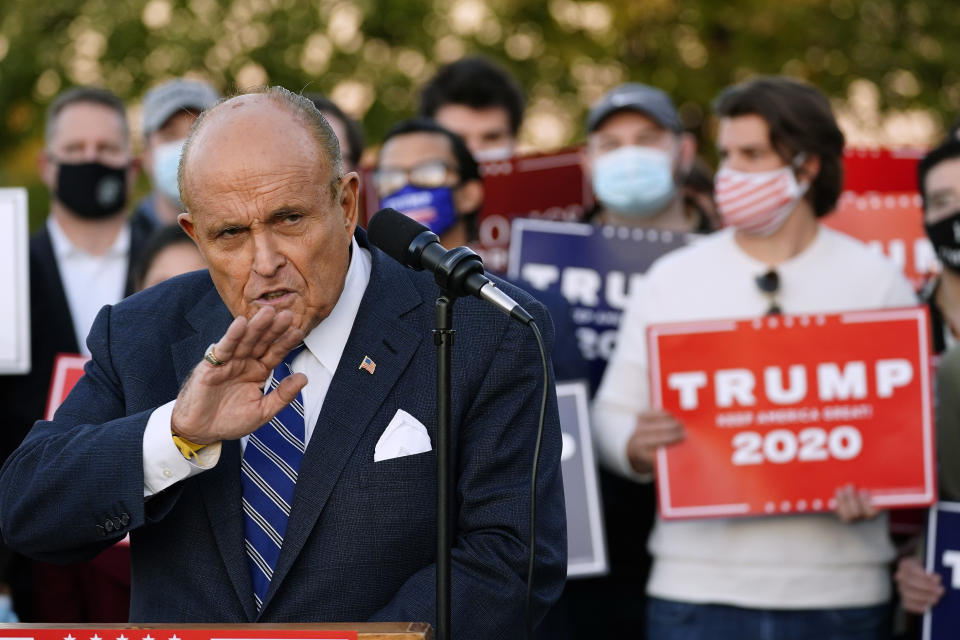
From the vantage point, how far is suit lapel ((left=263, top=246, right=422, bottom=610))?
9.80 ft

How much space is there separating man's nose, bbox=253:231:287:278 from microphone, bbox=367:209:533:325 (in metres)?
0.20

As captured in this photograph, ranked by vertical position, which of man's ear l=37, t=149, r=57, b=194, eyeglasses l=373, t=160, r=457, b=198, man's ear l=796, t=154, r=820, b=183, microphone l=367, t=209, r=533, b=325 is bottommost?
microphone l=367, t=209, r=533, b=325

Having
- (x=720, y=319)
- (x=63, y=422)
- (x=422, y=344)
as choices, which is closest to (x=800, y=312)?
(x=720, y=319)

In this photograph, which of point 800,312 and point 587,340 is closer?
point 800,312

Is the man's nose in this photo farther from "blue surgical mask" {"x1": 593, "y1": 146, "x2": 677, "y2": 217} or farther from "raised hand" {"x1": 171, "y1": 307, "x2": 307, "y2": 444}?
"blue surgical mask" {"x1": 593, "y1": 146, "x2": 677, "y2": 217}

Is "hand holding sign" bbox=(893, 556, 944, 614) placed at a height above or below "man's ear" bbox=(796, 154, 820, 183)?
below

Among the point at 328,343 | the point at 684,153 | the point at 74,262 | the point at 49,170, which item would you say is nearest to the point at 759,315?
the point at 684,153

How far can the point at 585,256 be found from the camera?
5844mm

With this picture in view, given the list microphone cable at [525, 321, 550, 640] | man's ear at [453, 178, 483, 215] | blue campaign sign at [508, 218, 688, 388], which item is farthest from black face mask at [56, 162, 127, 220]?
microphone cable at [525, 321, 550, 640]

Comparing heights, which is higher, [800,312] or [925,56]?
[925,56]

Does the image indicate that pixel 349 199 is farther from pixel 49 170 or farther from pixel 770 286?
pixel 49 170

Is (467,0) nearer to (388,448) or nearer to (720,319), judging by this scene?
Result: (720,319)

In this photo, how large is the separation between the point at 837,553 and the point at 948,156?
159 centimetres

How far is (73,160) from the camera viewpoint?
6.44m
